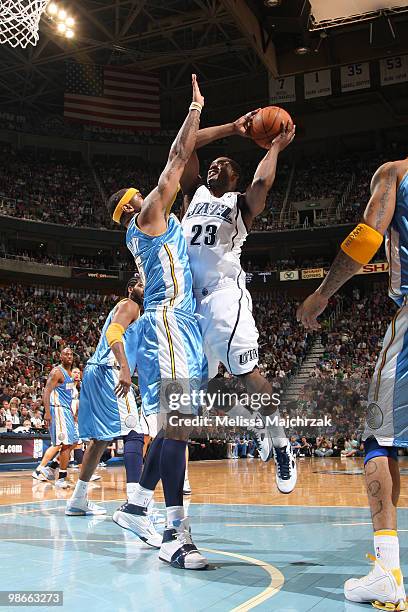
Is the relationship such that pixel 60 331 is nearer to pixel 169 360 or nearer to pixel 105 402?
pixel 105 402

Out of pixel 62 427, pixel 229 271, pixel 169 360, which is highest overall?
pixel 229 271

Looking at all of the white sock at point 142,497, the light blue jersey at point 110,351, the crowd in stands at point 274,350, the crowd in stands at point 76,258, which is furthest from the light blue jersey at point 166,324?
the crowd in stands at point 76,258

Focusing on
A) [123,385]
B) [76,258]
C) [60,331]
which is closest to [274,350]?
[60,331]

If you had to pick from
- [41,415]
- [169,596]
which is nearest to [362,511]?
[169,596]

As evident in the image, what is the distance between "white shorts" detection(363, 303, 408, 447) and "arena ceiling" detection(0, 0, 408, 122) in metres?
10.2

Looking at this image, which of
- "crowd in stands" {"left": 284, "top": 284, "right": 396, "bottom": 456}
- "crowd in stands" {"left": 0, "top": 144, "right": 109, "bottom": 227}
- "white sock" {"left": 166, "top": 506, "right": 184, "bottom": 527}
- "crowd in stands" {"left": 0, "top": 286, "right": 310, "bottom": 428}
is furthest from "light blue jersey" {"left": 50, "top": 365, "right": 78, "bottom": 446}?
"crowd in stands" {"left": 0, "top": 144, "right": 109, "bottom": 227}

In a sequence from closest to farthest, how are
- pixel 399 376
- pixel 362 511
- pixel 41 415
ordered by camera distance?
1. pixel 399 376
2. pixel 362 511
3. pixel 41 415

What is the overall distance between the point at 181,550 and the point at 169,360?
0.99 meters

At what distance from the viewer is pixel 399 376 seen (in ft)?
8.36

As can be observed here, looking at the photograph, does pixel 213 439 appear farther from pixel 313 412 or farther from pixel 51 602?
pixel 51 602

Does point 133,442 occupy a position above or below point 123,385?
below

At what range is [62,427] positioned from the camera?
368 inches

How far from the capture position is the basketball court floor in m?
2.55

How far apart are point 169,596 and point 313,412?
15437 millimetres
